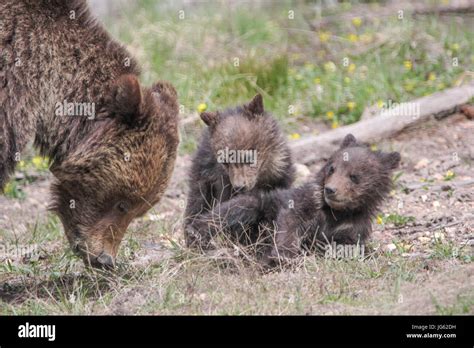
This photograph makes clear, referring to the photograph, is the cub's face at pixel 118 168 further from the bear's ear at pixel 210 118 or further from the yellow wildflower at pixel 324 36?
the yellow wildflower at pixel 324 36

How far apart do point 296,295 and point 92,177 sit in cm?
175

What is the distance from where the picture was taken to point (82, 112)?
6.74 m

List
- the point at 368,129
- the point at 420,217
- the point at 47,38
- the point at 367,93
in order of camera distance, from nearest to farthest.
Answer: the point at 47,38 < the point at 420,217 < the point at 368,129 < the point at 367,93

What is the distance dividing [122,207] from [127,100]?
0.87 metres

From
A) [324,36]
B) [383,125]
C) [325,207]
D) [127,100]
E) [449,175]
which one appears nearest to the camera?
[127,100]

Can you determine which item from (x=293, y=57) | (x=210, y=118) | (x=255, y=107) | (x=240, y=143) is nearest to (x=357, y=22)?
(x=293, y=57)

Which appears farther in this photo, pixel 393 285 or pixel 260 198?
pixel 260 198

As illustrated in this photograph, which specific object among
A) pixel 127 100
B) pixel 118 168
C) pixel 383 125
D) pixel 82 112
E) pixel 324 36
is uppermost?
pixel 127 100

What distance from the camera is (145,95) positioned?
6734 millimetres

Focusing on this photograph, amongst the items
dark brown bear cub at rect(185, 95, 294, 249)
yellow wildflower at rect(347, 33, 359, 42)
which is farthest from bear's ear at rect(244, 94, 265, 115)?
yellow wildflower at rect(347, 33, 359, 42)

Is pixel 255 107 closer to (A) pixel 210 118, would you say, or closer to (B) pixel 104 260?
(A) pixel 210 118

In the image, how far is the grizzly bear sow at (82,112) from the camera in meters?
6.58
